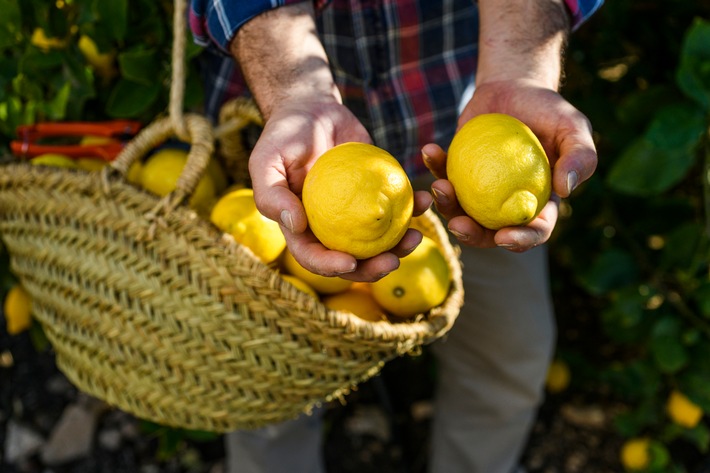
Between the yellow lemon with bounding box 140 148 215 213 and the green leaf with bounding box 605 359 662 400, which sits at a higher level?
the yellow lemon with bounding box 140 148 215 213

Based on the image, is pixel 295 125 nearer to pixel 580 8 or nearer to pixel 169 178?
pixel 169 178

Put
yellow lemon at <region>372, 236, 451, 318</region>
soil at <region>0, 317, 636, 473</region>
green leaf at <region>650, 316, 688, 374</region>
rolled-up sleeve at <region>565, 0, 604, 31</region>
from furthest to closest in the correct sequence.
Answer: soil at <region>0, 317, 636, 473</region> < green leaf at <region>650, 316, 688, 374</region> < rolled-up sleeve at <region>565, 0, 604, 31</region> < yellow lemon at <region>372, 236, 451, 318</region>

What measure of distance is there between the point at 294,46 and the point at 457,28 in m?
0.42

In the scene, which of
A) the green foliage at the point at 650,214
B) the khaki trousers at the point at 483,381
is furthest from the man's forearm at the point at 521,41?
the khaki trousers at the point at 483,381

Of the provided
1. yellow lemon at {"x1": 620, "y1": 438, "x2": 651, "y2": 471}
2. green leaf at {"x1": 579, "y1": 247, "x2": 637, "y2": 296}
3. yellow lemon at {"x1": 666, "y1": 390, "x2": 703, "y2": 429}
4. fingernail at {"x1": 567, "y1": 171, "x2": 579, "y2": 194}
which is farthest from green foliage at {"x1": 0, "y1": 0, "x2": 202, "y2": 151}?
yellow lemon at {"x1": 620, "y1": 438, "x2": 651, "y2": 471}

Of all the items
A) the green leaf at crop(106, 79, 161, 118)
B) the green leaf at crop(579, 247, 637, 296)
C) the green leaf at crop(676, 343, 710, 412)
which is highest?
the green leaf at crop(106, 79, 161, 118)

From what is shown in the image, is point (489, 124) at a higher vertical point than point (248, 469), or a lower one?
higher

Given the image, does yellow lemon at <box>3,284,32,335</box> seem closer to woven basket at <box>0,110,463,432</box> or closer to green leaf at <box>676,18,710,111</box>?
woven basket at <box>0,110,463,432</box>

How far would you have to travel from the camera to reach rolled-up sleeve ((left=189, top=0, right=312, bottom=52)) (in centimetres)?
129

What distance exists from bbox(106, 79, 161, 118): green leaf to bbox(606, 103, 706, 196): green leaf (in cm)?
115

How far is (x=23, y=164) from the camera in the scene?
1.41 metres

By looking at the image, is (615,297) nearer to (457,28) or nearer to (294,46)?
(457,28)

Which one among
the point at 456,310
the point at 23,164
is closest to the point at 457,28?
the point at 456,310

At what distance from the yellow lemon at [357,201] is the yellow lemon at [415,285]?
0.59 feet
